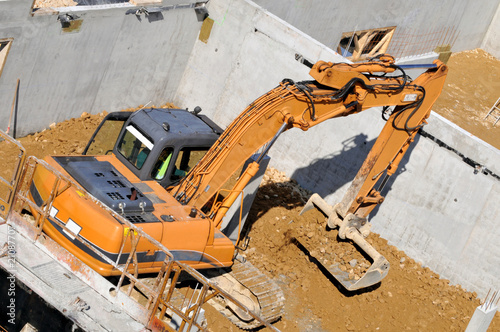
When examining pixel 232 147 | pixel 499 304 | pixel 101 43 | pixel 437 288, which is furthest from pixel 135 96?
pixel 499 304

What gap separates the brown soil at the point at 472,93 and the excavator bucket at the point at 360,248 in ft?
30.5

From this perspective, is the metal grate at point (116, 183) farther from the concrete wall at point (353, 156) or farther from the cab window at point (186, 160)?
the concrete wall at point (353, 156)

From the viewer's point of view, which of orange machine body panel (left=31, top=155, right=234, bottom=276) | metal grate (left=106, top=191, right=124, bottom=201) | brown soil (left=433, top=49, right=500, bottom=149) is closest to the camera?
orange machine body panel (left=31, top=155, right=234, bottom=276)

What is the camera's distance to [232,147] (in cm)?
1295

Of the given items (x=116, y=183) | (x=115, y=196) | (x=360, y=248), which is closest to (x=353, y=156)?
(x=360, y=248)

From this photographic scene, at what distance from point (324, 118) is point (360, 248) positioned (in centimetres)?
293

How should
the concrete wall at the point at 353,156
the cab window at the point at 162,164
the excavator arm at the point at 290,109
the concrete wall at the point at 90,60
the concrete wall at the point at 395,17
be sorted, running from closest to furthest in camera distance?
the excavator arm at the point at 290,109 → the cab window at the point at 162,164 → the concrete wall at the point at 353,156 → the concrete wall at the point at 90,60 → the concrete wall at the point at 395,17

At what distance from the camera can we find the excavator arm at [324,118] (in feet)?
42.5

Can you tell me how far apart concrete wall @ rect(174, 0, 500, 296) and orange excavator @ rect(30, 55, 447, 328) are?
6.59 feet

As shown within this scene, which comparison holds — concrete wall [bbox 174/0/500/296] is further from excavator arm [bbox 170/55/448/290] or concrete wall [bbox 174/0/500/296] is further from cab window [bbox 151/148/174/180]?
cab window [bbox 151/148/174/180]

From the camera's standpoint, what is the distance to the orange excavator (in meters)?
11.6

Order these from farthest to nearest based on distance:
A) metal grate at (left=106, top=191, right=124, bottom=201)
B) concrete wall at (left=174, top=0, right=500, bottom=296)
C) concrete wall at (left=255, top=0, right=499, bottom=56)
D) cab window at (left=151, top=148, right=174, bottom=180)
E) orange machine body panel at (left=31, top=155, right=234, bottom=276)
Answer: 1. concrete wall at (left=255, top=0, right=499, bottom=56)
2. concrete wall at (left=174, top=0, right=500, bottom=296)
3. cab window at (left=151, top=148, right=174, bottom=180)
4. metal grate at (left=106, top=191, right=124, bottom=201)
5. orange machine body panel at (left=31, top=155, right=234, bottom=276)

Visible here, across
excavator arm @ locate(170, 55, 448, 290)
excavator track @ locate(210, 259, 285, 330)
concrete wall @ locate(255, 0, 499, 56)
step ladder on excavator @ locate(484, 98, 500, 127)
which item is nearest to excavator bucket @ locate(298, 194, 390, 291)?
excavator arm @ locate(170, 55, 448, 290)

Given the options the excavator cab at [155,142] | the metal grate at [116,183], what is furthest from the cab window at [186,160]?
the metal grate at [116,183]
